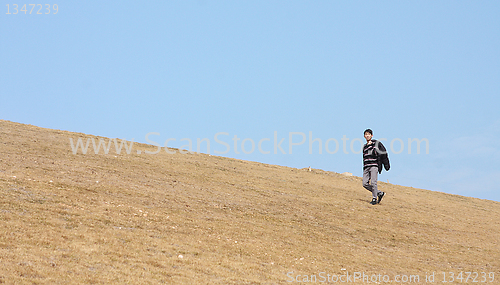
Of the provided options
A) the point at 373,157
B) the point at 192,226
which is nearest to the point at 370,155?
the point at 373,157

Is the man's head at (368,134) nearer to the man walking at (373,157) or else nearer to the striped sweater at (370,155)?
the man walking at (373,157)

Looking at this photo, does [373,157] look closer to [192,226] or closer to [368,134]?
[368,134]

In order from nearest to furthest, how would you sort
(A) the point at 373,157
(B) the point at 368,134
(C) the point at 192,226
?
(C) the point at 192,226
(B) the point at 368,134
(A) the point at 373,157

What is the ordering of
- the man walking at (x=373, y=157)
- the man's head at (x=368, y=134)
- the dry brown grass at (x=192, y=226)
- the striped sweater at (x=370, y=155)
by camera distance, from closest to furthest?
the dry brown grass at (x=192, y=226), the man's head at (x=368, y=134), the man walking at (x=373, y=157), the striped sweater at (x=370, y=155)

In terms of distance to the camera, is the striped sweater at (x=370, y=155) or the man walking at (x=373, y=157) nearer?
the man walking at (x=373, y=157)

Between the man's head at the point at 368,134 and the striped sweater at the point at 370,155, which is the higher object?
the man's head at the point at 368,134

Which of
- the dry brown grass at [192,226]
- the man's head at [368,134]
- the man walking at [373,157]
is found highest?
the man's head at [368,134]

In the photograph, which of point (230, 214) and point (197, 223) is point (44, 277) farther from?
point (230, 214)

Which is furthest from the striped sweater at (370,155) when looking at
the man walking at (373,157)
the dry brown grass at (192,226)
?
the dry brown grass at (192,226)

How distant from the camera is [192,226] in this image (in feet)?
50.5

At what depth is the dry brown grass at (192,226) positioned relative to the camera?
35.7ft

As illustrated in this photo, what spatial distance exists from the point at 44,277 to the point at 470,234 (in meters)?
19.9

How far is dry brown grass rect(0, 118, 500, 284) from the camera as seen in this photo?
1088 centimetres

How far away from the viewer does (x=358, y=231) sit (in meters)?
19.0
